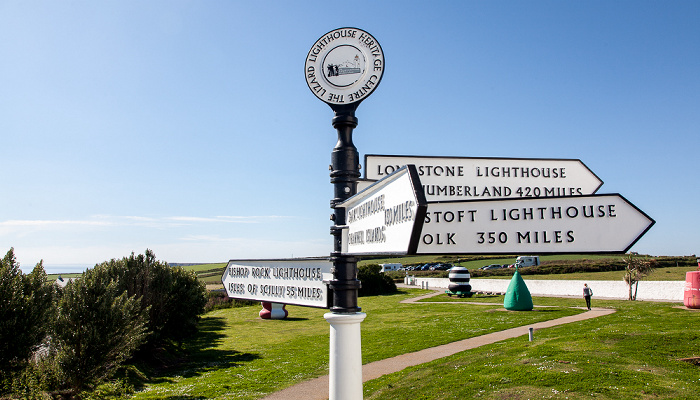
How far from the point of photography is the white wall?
30.8 meters

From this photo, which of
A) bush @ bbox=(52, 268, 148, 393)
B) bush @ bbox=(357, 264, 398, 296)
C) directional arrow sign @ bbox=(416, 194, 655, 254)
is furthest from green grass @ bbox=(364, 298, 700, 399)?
bush @ bbox=(357, 264, 398, 296)

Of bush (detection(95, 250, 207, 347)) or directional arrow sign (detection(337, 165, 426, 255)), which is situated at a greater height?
directional arrow sign (detection(337, 165, 426, 255))

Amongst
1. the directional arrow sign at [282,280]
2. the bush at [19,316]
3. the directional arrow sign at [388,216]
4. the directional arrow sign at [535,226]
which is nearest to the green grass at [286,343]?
the bush at [19,316]

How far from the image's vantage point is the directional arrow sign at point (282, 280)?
11.3 feet

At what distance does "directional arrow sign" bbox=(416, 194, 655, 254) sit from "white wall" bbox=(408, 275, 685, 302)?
35295 mm

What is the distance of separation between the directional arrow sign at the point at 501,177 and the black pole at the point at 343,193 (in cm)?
80

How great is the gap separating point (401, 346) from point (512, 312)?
10597 millimetres

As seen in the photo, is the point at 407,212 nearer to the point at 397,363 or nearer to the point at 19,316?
the point at 19,316

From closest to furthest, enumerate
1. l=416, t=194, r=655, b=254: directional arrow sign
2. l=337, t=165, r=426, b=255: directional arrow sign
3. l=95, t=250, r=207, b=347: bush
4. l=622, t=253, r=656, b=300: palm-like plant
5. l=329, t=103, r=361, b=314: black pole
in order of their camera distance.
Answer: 1. l=337, t=165, r=426, b=255: directional arrow sign
2. l=416, t=194, r=655, b=254: directional arrow sign
3. l=329, t=103, r=361, b=314: black pole
4. l=95, t=250, r=207, b=347: bush
5. l=622, t=253, r=656, b=300: palm-like plant

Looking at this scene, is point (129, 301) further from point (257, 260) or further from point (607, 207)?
point (607, 207)

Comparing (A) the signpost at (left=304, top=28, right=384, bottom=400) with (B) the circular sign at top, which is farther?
(B) the circular sign at top

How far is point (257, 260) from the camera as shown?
14.0 feet

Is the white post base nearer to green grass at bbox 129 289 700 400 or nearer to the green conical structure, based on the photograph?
green grass at bbox 129 289 700 400

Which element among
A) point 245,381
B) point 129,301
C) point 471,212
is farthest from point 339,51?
point 245,381
